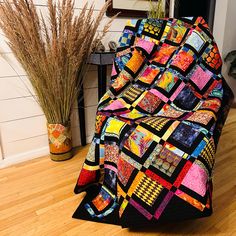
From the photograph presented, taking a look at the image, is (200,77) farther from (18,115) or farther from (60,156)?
(18,115)

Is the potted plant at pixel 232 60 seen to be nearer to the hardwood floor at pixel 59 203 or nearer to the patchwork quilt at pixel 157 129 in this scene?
the hardwood floor at pixel 59 203

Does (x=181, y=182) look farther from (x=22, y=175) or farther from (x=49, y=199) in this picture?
(x=22, y=175)

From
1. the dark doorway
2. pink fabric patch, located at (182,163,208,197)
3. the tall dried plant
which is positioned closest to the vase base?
the tall dried plant

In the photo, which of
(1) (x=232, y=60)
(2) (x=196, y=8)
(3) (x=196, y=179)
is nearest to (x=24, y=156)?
(3) (x=196, y=179)

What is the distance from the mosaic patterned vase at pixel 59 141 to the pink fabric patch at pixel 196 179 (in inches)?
39.4

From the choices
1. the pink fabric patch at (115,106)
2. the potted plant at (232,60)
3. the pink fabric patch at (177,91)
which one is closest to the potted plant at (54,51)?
the pink fabric patch at (115,106)

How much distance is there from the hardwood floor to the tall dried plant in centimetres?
36

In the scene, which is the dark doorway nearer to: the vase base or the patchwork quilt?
the patchwork quilt

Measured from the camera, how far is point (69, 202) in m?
1.35

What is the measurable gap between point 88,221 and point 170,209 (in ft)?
1.40

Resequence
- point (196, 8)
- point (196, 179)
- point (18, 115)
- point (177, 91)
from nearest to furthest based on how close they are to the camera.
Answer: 1. point (196, 179)
2. point (177, 91)
3. point (18, 115)
4. point (196, 8)

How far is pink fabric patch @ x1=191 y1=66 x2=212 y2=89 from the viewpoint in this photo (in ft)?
4.33

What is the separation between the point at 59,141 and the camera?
175cm

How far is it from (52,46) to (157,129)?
0.87 m
